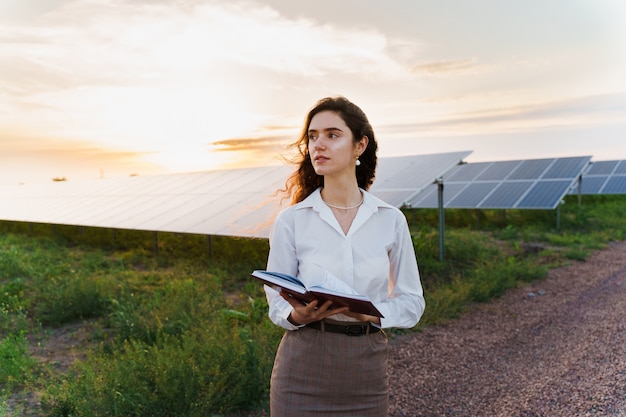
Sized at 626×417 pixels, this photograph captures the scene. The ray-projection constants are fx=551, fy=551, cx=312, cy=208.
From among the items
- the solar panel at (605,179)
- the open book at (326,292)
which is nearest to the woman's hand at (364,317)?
the open book at (326,292)

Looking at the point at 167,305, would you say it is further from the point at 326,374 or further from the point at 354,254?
the point at 354,254

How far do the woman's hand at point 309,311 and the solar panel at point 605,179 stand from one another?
68.5 feet

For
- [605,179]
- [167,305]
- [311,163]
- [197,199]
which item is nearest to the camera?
[311,163]

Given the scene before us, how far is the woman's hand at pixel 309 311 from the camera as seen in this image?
1.92 meters

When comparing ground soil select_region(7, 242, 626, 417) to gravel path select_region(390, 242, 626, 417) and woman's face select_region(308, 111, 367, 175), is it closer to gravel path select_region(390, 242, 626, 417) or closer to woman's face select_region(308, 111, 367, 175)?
gravel path select_region(390, 242, 626, 417)

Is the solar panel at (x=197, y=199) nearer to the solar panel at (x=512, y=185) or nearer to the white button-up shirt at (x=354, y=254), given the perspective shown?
the solar panel at (x=512, y=185)

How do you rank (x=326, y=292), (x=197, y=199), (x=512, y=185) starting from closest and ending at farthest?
(x=326, y=292) < (x=197, y=199) < (x=512, y=185)

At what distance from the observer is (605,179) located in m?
21.7

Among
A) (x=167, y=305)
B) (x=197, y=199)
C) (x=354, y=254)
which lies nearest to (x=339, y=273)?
(x=354, y=254)

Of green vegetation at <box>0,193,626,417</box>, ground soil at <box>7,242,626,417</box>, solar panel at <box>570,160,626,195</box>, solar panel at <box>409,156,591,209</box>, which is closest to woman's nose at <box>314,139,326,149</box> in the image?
green vegetation at <box>0,193,626,417</box>

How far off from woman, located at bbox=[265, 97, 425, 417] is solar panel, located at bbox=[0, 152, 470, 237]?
172 inches

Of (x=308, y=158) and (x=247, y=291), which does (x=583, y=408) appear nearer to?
(x=308, y=158)

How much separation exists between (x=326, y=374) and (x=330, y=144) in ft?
2.91

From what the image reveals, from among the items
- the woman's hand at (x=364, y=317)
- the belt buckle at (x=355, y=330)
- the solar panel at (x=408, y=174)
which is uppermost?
the solar panel at (x=408, y=174)
